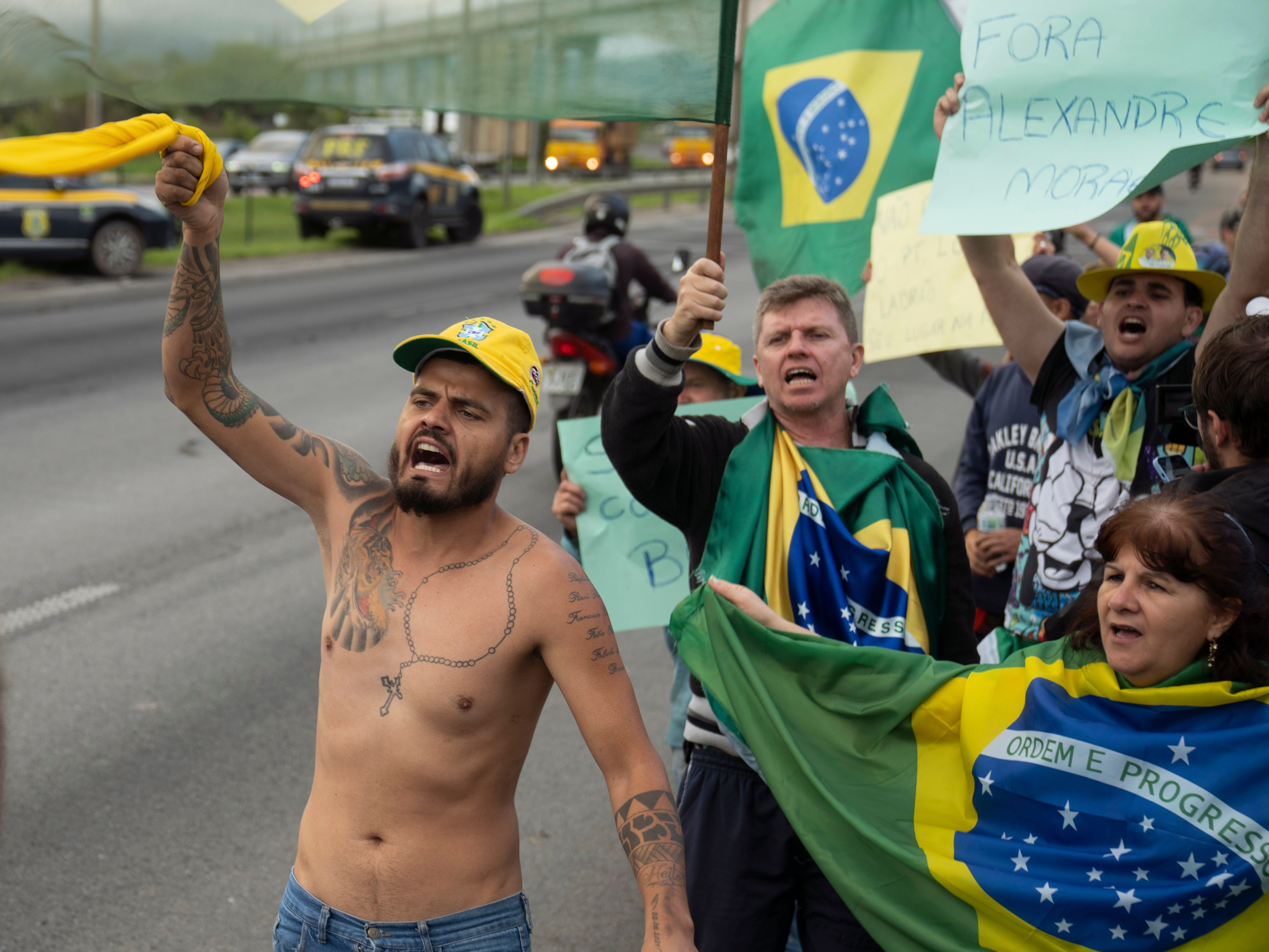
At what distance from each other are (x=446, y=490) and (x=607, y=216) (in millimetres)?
7014

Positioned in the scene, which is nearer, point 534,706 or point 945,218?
point 534,706

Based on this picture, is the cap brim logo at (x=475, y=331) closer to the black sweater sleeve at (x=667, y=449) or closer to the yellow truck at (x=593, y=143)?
the black sweater sleeve at (x=667, y=449)

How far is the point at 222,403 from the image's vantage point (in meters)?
2.70

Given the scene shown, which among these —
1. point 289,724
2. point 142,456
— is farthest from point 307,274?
point 289,724

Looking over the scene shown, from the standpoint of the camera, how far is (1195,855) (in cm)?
242

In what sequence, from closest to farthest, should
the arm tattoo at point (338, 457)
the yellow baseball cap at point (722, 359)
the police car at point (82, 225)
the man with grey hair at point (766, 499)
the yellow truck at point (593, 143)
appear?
the arm tattoo at point (338, 457), the man with grey hair at point (766, 499), the yellow baseball cap at point (722, 359), the police car at point (82, 225), the yellow truck at point (593, 143)

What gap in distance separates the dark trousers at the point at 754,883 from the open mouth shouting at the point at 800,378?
93 cm

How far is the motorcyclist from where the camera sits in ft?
28.9

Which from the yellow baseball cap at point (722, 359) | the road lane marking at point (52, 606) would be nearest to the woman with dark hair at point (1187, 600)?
the yellow baseball cap at point (722, 359)

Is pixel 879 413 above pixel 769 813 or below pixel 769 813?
above

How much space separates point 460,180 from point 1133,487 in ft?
73.4

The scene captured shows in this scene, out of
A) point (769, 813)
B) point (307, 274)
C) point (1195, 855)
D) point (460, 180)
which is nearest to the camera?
point (1195, 855)

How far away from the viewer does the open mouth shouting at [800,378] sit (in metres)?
3.01

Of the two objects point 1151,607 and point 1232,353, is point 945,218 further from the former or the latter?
point 1151,607
